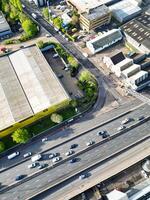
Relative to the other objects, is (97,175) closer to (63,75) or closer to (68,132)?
(68,132)

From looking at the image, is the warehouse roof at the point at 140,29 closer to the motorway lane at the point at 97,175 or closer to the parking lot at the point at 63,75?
the parking lot at the point at 63,75

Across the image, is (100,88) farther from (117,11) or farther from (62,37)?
(117,11)

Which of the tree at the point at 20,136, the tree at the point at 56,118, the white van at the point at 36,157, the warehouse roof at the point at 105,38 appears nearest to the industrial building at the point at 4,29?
the warehouse roof at the point at 105,38

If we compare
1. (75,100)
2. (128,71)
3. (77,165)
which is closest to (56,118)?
(75,100)

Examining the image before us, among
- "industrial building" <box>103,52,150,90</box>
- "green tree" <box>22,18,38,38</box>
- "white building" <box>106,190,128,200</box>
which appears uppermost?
"green tree" <box>22,18,38,38</box>

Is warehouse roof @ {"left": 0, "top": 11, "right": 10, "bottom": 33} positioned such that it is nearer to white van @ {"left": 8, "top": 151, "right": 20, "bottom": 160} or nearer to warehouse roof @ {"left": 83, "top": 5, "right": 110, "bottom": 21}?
warehouse roof @ {"left": 83, "top": 5, "right": 110, "bottom": 21}

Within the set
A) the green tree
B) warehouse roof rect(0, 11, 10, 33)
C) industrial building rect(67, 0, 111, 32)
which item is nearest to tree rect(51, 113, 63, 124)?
the green tree

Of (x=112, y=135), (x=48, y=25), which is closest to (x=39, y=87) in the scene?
(x=112, y=135)
